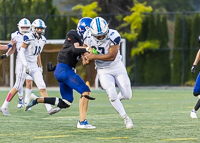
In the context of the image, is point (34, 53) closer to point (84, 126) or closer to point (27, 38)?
point (27, 38)

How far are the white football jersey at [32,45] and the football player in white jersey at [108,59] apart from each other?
240 centimetres

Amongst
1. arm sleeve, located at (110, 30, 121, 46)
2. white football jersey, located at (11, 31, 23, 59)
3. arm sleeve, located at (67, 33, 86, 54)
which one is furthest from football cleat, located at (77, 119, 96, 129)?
white football jersey, located at (11, 31, 23, 59)

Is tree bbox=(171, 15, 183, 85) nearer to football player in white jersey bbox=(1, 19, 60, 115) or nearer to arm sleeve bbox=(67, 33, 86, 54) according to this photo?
football player in white jersey bbox=(1, 19, 60, 115)

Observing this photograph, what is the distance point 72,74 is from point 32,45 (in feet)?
7.86

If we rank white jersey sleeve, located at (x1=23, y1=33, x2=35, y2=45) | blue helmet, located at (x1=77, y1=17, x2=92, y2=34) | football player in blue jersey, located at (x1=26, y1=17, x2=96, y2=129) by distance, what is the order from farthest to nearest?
white jersey sleeve, located at (x1=23, y1=33, x2=35, y2=45) < blue helmet, located at (x1=77, y1=17, x2=92, y2=34) < football player in blue jersey, located at (x1=26, y1=17, x2=96, y2=129)

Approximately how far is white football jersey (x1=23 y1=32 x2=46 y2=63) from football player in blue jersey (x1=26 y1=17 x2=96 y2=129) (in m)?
1.86

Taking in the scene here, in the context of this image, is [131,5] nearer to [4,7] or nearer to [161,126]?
[4,7]

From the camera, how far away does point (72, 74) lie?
8.06m

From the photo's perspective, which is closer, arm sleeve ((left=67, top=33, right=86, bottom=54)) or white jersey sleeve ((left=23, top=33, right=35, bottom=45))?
arm sleeve ((left=67, top=33, right=86, bottom=54))

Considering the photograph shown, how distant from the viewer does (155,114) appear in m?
10.2

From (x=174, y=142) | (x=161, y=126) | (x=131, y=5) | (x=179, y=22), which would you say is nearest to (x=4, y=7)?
(x=131, y=5)

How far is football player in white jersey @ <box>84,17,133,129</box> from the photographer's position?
7590mm

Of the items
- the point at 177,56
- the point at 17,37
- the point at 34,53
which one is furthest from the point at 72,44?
the point at 177,56

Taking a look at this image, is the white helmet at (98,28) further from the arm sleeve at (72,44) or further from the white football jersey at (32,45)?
the white football jersey at (32,45)
